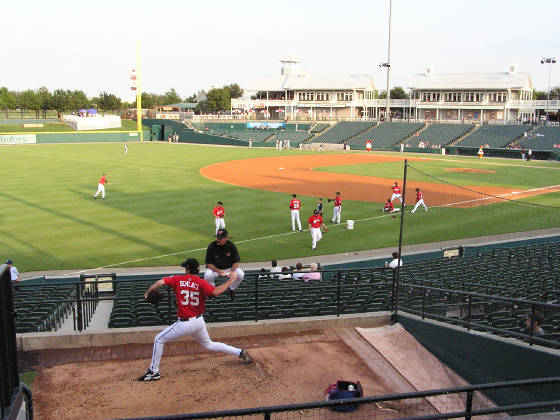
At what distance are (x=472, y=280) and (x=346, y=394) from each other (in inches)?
301

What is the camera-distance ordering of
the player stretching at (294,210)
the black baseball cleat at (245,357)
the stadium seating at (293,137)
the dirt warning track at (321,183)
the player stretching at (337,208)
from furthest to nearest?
the stadium seating at (293,137)
the dirt warning track at (321,183)
the player stretching at (337,208)
the player stretching at (294,210)
the black baseball cleat at (245,357)

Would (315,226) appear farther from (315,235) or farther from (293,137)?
(293,137)

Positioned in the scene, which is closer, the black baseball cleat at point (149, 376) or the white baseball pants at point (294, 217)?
the black baseball cleat at point (149, 376)

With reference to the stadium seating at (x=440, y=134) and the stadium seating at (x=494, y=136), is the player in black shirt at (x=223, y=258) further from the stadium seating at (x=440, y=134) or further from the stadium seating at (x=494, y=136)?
the stadium seating at (x=440, y=134)

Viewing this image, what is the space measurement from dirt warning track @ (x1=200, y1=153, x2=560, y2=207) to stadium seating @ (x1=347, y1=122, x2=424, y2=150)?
19.2 meters

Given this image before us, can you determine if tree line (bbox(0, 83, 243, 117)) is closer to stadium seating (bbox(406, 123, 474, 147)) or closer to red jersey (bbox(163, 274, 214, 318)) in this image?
stadium seating (bbox(406, 123, 474, 147))

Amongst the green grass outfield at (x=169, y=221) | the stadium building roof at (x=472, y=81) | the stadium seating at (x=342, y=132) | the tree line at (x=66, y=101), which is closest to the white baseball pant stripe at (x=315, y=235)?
the green grass outfield at (x=169, y=221)

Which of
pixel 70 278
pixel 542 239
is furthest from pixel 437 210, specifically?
pixel 70 278

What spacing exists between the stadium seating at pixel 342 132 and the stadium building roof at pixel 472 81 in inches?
535

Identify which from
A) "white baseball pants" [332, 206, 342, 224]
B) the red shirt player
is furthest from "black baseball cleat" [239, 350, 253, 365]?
the red shirt player

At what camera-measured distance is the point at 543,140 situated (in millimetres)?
62156

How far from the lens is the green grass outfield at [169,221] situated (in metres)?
19.9

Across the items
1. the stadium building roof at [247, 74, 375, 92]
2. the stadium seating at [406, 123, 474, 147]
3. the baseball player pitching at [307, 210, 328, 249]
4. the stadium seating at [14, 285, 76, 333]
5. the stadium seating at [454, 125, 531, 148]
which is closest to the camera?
the stadium seating at [14, 285, 76, 333]

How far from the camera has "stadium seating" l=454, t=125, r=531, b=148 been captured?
65.0 m
